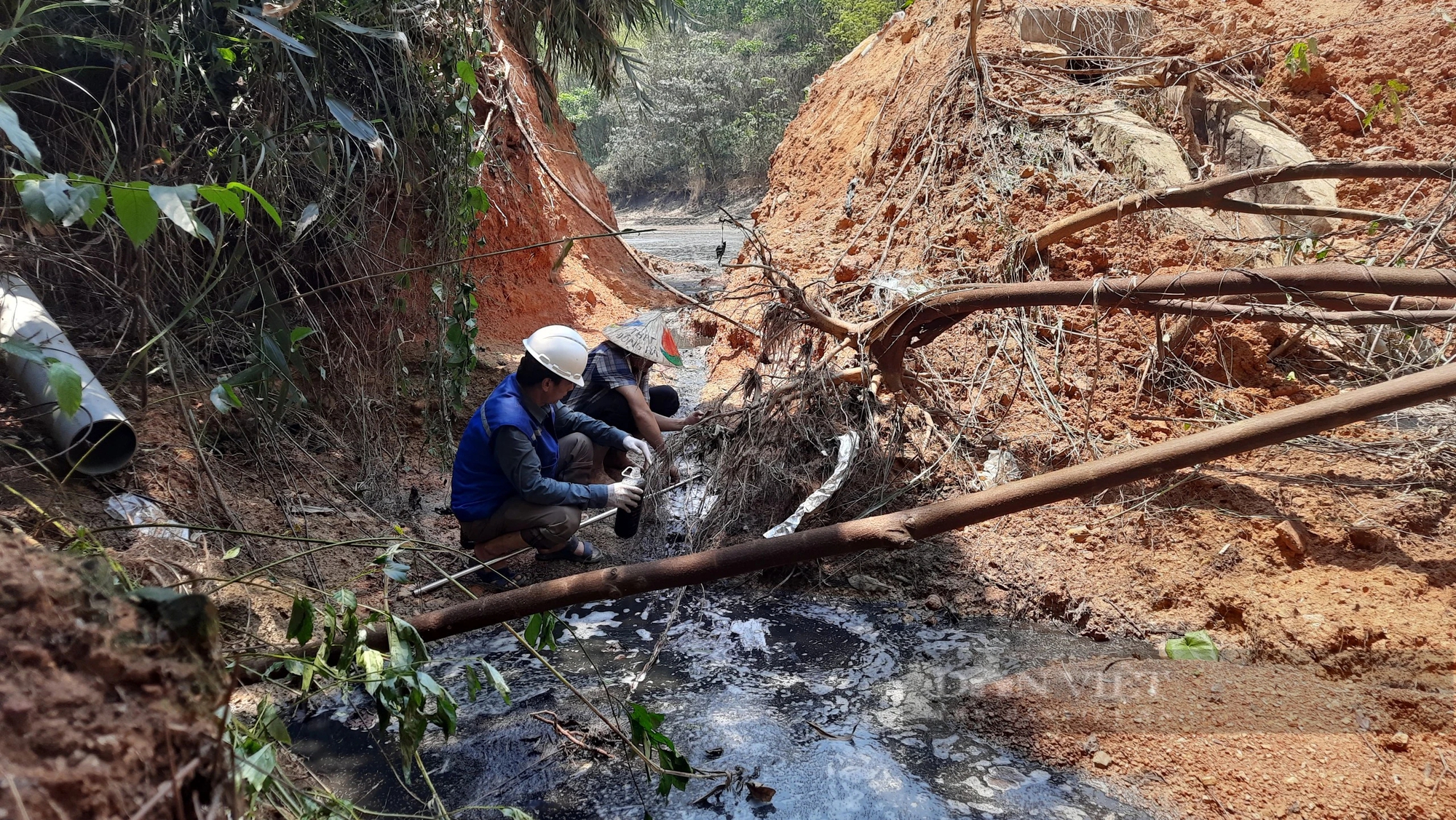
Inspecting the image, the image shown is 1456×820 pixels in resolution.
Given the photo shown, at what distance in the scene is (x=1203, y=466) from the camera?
3.81m

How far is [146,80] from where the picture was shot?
10.7 feet

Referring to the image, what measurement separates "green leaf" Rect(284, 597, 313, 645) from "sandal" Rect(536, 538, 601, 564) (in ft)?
7.49

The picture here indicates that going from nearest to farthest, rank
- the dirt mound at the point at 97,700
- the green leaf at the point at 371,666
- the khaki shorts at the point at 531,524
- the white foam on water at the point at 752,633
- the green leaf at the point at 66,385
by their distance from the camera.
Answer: the dirt mound at the point at 97,700
the green leaf at the point at 66,385
the green leaf at the point at 371,666
the white foam on water at the point at 752,633
the khaki shorts at the point at 531,524

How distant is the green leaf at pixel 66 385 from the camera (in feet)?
5.19

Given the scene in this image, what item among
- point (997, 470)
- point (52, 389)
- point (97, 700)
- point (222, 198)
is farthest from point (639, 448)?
point (97, 700)

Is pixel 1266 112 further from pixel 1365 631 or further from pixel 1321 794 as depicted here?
pixel 1321 794

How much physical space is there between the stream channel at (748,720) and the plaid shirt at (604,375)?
124 centimetres

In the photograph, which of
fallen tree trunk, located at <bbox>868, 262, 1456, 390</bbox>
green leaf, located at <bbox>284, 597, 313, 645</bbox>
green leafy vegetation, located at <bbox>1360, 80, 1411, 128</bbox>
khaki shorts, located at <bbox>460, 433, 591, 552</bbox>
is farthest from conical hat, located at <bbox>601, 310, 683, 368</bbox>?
green leafy vegetation, located at <bbox>1360, 80, 1411, 128</bbox>

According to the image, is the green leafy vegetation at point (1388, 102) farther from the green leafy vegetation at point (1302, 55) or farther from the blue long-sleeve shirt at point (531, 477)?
the blue long-sleeve shirt at point (531, 477)

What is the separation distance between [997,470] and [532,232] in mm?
6325

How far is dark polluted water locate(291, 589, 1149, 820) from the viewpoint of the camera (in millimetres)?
2426

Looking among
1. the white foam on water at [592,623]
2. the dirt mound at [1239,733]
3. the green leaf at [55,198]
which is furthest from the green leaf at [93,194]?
the dirt mound at [1239,733]

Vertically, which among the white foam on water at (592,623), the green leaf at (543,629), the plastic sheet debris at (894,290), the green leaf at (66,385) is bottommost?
the white foam on water at (592,623)

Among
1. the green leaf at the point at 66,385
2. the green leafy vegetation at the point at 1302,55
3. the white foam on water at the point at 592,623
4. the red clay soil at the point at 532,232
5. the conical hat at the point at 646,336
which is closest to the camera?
the green leaf at the point at 66,385
